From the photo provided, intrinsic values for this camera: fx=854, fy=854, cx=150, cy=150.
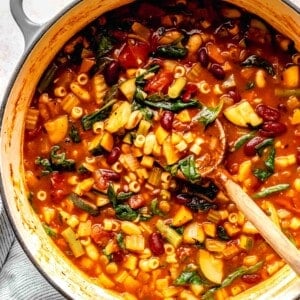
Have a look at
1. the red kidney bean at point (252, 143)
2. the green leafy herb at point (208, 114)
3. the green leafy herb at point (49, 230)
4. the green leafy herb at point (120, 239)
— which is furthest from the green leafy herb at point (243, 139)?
the green leafy herb at point (49, 230)

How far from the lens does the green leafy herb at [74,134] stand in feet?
11.2

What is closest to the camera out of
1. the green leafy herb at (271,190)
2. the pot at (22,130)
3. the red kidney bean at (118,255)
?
the pot at (22,130)

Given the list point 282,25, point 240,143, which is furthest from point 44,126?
point 282,25

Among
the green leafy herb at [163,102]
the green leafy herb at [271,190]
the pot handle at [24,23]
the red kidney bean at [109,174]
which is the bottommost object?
the red kidney bean at [109,174]

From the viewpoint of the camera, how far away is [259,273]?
348 centimetres

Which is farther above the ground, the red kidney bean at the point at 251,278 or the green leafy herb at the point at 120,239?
the green leafy herb at the point at 120,239

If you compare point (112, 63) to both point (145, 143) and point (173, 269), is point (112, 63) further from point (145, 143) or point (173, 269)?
point (173, 269)

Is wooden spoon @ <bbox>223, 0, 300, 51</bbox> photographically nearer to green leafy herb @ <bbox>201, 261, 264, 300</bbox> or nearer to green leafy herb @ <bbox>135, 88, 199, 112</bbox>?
green leafy herb @ <bbox>135, 88, 199, 112</bbox>

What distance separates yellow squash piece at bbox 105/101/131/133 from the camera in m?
3.33

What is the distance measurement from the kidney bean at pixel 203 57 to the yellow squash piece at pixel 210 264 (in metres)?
0.76

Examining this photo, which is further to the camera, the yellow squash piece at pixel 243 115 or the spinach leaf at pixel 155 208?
the spinach leaf at pixel 155 208

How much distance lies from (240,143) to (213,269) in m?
0.53

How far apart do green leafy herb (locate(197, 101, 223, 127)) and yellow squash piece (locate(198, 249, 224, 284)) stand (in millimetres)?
544

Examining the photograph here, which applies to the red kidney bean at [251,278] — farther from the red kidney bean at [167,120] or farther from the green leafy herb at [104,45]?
the green leafy herb at [104,45]
